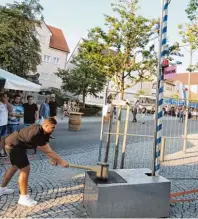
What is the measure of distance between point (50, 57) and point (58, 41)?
4.14 meters

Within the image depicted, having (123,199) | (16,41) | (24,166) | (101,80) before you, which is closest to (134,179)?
(123,199)

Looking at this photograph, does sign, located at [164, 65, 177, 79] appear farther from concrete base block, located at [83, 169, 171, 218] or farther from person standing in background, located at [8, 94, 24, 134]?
person standing in background, located at [8, 94, 24, 134]

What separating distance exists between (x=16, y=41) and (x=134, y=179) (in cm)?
1973

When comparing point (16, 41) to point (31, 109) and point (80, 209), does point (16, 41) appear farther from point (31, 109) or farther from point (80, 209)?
point (80, 209)

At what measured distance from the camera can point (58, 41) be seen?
42375mm

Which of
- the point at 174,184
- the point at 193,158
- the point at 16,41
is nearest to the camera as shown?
the point at 174,184

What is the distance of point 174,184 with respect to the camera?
573 centimetres

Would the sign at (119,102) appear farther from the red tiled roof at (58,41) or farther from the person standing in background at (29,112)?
the red tiled roof at (58,41)

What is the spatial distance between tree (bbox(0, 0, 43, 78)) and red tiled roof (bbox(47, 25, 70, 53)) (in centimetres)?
1721

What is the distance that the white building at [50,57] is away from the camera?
38.8 meters

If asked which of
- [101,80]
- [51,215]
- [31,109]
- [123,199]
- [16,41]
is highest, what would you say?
[16,41]

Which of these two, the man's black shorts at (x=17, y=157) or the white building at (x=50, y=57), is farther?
the white building at (x=50, y=57)

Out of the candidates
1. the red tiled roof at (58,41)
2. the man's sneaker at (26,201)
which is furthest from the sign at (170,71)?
the red tiled roof at (58,41)

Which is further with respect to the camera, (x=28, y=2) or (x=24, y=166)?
(x=28, y=2)
